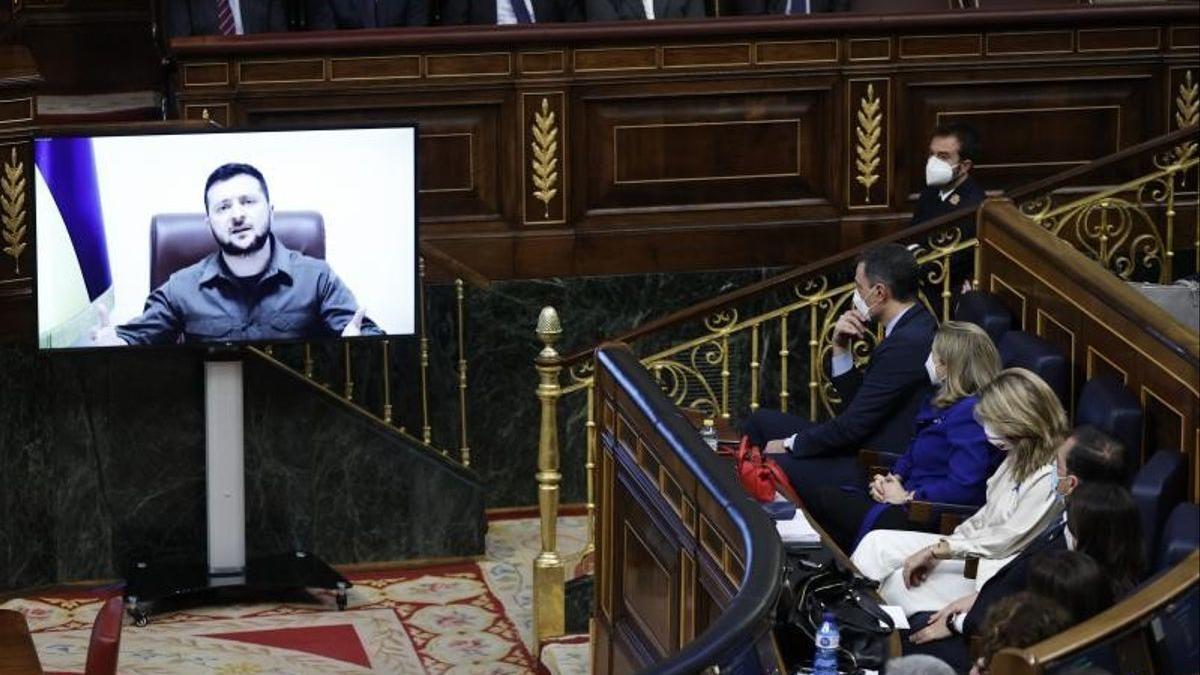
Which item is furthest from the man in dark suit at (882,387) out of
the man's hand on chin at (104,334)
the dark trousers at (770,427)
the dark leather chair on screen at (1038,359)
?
the man's hand on chin at (104,334)

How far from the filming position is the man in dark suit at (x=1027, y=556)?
6148 millimetres

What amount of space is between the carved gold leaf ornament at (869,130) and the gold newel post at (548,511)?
98.3 inches

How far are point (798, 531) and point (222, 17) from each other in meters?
5.00

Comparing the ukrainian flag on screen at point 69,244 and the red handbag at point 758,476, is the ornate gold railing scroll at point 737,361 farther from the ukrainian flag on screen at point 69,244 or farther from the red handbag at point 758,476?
the ukrainian flag on screen at point 69,244

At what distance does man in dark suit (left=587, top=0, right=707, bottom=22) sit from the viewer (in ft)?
35.7

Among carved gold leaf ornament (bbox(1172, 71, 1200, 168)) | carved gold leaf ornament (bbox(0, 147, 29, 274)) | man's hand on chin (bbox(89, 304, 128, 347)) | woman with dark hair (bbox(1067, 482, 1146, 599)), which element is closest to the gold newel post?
man's hand on chin (bbox(89, 304, 128, 347))

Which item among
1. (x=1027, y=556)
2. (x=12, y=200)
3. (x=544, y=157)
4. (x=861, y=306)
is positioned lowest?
(x=1027, y=556)

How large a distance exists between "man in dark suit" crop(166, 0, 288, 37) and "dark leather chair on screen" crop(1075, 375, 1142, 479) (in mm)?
5457

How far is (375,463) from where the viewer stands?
9.57m

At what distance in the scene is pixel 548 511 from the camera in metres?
8.62

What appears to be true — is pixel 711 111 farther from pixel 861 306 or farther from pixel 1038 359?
pixel 1038 359

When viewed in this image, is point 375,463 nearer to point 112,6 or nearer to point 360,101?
point 360,101

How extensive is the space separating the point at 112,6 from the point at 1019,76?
15.0ft

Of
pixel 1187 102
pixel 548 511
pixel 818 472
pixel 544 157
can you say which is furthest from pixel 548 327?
pixel 1187 102
